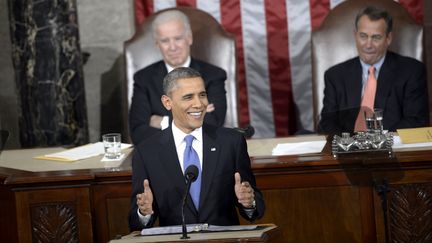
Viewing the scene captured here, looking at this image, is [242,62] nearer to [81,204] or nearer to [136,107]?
[136,107]

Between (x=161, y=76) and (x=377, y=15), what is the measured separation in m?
1.42

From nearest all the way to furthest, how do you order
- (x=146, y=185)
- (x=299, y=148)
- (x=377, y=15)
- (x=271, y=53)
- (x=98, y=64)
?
(x=146, y=185), (x=299, y=148), (x=377, y=15), (x=271, y=53), (x=98, y=64)

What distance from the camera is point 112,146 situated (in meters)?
5.05

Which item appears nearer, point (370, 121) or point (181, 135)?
point (181, 135)

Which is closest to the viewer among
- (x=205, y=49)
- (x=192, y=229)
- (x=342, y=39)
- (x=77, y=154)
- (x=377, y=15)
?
(x=192, y=229)

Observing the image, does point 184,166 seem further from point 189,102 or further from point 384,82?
point 384,82

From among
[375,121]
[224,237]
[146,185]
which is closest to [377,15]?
[375,121]

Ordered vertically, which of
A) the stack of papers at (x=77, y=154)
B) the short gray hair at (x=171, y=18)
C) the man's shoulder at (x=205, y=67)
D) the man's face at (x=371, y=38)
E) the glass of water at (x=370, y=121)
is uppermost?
the short gray hair at (x=171, y=18)

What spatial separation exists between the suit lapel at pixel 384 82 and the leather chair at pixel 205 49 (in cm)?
100

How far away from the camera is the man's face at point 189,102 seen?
3875mm

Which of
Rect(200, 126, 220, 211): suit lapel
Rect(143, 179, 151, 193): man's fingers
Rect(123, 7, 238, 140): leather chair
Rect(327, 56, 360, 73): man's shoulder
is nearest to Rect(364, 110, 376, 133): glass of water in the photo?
Rect(200, 126, 220, 211): suit lapel

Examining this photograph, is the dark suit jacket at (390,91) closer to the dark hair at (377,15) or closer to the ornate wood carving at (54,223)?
the dark hair at (377,15)

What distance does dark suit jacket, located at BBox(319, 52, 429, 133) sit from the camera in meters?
5.88

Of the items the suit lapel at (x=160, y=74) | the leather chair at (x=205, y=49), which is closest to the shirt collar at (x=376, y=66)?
the leather chair at (x=205, y=49)
